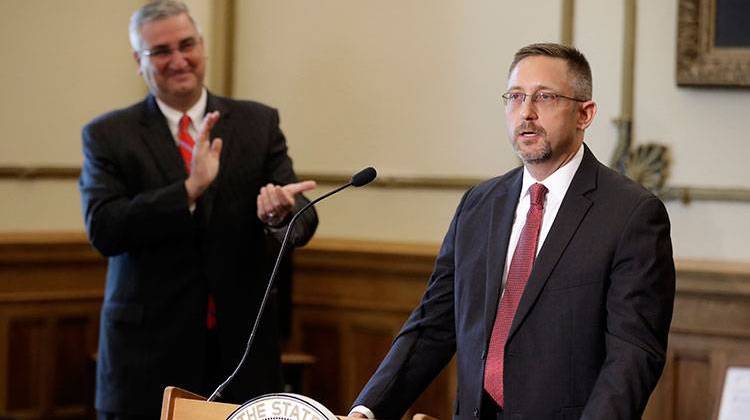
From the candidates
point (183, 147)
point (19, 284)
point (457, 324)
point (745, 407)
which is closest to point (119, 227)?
point (183, 147)

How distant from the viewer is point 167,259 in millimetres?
3643

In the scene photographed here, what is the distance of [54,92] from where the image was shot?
16.9 feet

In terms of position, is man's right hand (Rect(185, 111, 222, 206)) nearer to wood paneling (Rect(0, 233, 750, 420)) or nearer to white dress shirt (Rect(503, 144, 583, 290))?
white dress shirt (Rect(503, 144, 583, 290))

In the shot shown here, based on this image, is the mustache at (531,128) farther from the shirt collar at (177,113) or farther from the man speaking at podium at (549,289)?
the shirt collar at (177,113)

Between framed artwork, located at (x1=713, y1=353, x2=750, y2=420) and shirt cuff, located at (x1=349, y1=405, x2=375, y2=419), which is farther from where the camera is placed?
framed artwork, located at (x1=713, y1=353, x2=750, y2=420)

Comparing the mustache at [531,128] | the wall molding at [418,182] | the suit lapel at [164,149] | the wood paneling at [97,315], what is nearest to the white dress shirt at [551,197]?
the mustache at [531,128]

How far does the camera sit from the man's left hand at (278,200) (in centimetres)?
327

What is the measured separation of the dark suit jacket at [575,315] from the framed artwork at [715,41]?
1826mm

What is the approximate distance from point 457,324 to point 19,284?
279cm

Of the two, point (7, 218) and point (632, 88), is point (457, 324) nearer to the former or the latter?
point (632, 88)

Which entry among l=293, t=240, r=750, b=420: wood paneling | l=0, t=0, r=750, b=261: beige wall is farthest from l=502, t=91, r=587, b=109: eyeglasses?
l=0, t=0, r=750, b=261: beige wall

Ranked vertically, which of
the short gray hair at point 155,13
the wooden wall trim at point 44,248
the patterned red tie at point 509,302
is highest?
the short gray hair at point 155,13

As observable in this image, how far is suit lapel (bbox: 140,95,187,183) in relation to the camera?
3.68 meters

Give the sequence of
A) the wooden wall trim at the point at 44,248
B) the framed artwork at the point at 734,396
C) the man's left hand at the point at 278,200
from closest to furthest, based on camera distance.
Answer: the man's left hand at the point at 278,200, the framed artwork at the point at 734,396, the wooden wall trim at the point at 44,248
